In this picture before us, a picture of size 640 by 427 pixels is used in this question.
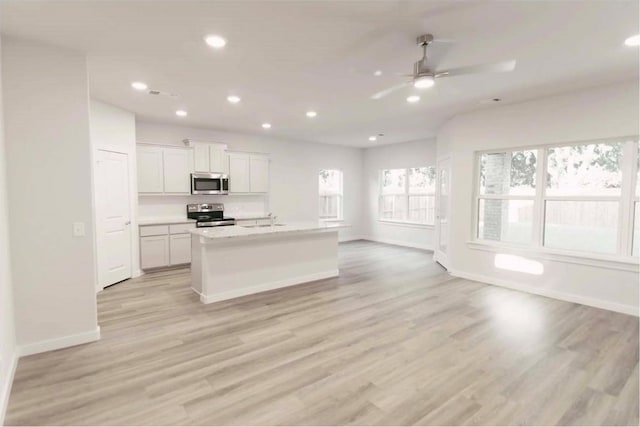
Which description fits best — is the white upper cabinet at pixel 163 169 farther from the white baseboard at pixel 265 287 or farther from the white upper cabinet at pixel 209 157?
the white baseboard at pixel 265 287

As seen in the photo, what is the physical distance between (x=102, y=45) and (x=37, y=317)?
245 centimetres

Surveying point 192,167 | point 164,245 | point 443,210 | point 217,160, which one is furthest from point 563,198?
point 164,245

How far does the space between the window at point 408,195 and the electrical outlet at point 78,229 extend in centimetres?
684

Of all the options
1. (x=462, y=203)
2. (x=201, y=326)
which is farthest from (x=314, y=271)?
(x=462, y=203)

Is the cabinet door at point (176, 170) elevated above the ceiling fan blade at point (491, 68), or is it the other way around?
the ceiling fan blade at point (491, 68)

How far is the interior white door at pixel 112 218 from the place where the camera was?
15.1 ft

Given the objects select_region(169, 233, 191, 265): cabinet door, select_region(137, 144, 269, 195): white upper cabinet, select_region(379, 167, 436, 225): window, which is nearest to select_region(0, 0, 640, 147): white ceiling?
select_region(137, 144, 269, 195): white upper cabinet

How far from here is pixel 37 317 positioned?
9.34 feet

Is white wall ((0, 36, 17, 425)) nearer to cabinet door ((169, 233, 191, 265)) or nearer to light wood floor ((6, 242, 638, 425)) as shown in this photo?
light wood floor ((6, 242, 638, 425))

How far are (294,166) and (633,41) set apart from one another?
6.18m

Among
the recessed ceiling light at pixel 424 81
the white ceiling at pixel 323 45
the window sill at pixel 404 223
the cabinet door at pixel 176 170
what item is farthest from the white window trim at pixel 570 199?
the cabinet door at pixel 176 170

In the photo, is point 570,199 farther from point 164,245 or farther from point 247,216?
point 164,245

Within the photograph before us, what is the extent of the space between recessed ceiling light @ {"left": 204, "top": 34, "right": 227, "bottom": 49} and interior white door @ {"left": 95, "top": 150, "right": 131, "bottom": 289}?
2.86 metres

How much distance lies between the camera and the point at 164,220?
6.01 metres
